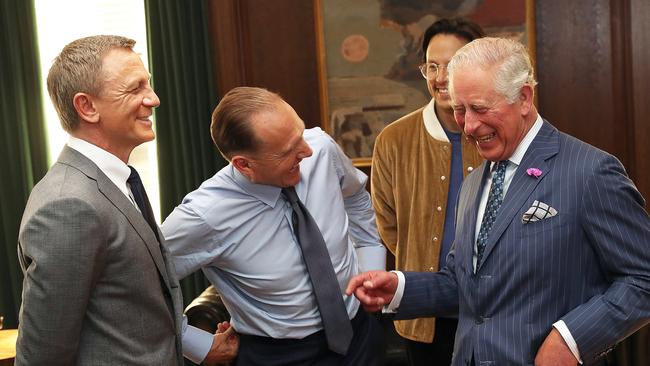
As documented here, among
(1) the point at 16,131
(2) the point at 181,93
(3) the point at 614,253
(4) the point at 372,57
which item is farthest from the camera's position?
(1) the point at 16,131

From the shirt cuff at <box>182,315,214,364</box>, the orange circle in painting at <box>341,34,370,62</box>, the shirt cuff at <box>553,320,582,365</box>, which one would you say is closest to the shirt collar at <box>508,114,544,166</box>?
the shirt cuff at <box>553,320,582,365</box>

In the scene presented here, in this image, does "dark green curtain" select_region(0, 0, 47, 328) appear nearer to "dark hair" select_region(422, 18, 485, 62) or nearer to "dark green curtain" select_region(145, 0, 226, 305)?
"dark green curtain" select_region(145, 0, 226, 305)

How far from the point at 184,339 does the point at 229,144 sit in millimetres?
660

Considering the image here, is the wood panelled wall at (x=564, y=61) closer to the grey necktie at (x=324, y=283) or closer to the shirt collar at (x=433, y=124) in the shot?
the shirt collar at (x=433, y=124)

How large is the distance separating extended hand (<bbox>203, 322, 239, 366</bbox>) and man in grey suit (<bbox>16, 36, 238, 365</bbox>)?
0.30 metres

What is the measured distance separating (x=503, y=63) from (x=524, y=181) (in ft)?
1.11

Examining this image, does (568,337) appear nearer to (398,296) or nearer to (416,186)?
(398,296)

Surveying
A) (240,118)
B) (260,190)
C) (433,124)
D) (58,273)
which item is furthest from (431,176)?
(58,273)

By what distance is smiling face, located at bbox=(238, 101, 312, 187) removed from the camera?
263 cm

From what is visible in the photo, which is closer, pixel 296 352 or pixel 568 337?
pixel 568 337

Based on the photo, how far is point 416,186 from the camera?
342 centimetres

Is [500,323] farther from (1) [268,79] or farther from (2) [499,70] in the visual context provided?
(1) [268,79]

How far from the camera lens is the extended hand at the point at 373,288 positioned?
8.50 feet

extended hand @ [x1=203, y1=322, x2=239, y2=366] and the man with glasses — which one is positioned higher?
the man with glasses
